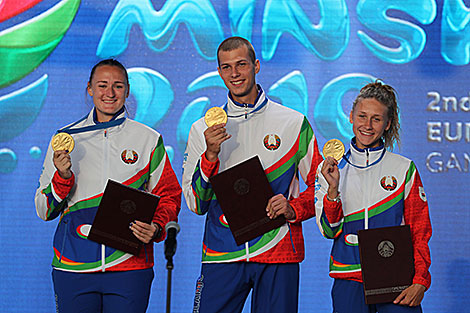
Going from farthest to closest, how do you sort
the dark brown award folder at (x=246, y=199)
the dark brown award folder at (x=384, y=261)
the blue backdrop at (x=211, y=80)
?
the blue backdrop at (x=211, y=80) → the dark brown award folder at (x=246, y=199) → the dark brown award folder at (x=384, y=261)

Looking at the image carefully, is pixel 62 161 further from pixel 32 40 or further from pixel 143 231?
pixel 32 40

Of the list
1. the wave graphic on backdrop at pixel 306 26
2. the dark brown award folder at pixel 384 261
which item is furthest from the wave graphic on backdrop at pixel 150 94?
the dark brown award folder at pixel 384 261

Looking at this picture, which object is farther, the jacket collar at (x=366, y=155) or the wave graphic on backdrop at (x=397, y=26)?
the wave graphic on backdrop at (x=397, y=26)

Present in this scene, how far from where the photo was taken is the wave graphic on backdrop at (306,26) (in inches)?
157

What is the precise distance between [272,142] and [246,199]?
27cm

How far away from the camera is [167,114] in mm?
4008

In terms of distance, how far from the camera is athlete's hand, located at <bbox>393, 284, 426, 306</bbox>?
243 centimetres

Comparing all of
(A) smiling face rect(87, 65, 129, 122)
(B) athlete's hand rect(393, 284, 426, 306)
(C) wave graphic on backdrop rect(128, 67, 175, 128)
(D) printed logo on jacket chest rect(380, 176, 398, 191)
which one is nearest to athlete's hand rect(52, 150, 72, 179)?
(A) smiling face rect(87, 65, 129, 122)

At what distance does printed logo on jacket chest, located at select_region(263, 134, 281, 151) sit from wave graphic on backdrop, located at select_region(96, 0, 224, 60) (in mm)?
1503

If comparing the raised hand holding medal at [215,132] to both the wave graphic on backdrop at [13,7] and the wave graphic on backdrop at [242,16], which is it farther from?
the wave graphic on backdrop at [13,7]

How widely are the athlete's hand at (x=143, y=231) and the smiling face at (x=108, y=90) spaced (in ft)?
1.57

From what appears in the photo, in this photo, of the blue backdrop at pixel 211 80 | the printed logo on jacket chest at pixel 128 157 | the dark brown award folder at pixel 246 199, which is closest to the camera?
the dark brown award folder at pixel 246 199

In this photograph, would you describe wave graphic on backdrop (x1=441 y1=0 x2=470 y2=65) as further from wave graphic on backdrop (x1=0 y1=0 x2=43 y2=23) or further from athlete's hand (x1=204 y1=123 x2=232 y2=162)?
wave graphic on backdrop (x1=0 y1=0 x2=43 y2=23)

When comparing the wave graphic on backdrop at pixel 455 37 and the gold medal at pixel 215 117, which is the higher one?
the wave graphic on backdrop at pixel 455 37
